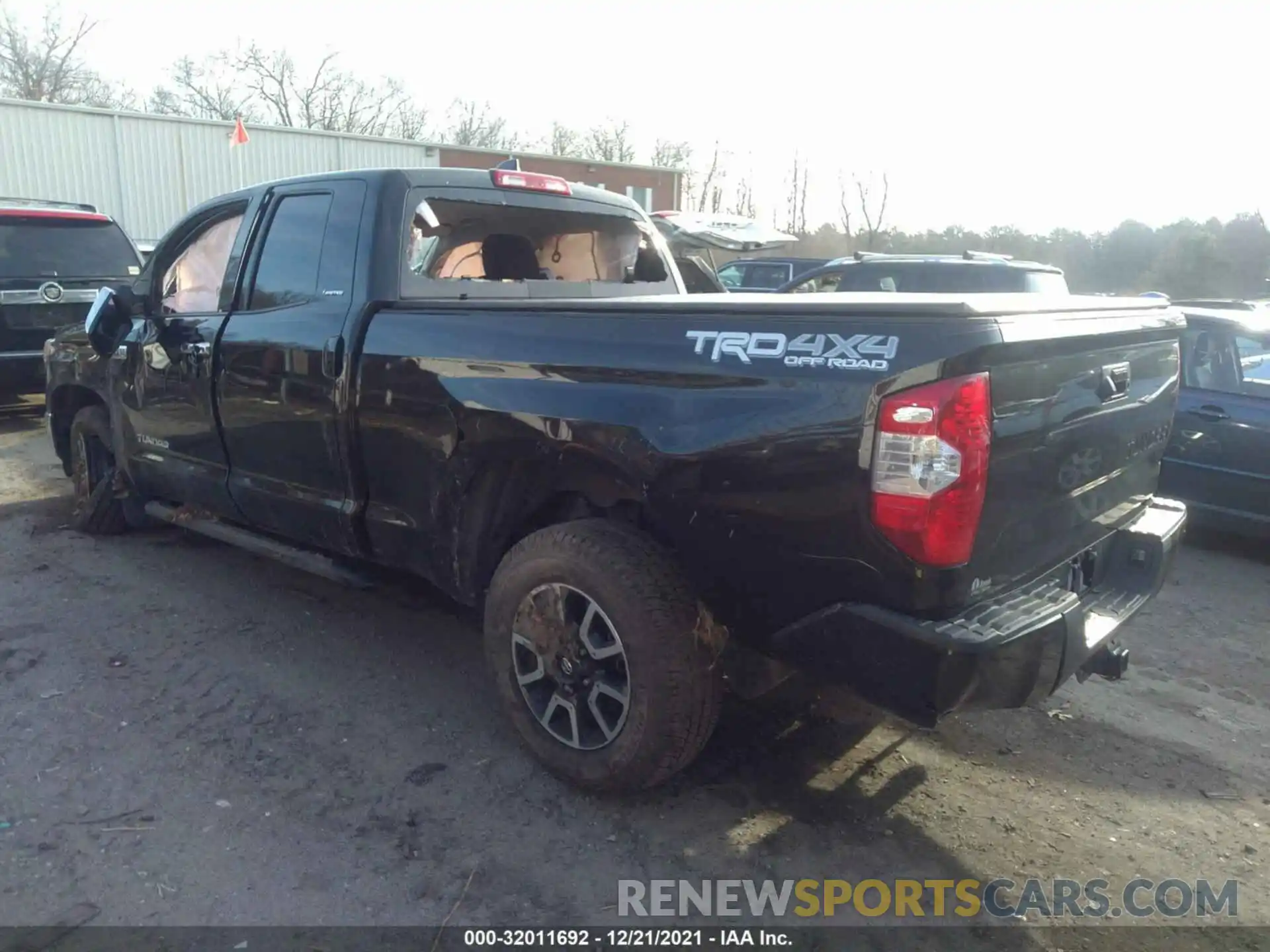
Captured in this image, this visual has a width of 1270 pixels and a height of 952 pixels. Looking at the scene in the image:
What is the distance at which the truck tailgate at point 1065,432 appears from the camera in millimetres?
2482

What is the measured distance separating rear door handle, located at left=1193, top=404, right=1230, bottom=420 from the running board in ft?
16.4

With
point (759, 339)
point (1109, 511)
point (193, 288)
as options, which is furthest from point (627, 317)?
point (193, 288)

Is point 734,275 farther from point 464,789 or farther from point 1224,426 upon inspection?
point 464,789

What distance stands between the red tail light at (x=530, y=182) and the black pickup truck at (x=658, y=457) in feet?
0.08

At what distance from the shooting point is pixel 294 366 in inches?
153

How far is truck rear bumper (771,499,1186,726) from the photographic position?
95.3 inches

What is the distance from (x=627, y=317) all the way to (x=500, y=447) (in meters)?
0.65

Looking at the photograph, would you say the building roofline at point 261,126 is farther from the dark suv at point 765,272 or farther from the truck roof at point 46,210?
the truck roof at point 46,210

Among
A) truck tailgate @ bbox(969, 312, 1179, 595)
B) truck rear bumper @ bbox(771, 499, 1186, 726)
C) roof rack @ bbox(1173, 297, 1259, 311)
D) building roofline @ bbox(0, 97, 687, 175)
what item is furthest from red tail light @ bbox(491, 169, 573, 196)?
building roofline @ bbox(0, 97, 687, 175)

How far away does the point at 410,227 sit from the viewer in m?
3.81

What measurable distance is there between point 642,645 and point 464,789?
88cm

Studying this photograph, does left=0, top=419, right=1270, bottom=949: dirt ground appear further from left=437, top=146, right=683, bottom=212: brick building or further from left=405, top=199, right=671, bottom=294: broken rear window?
left=437, top=146, right=683, bottom=212: brick building

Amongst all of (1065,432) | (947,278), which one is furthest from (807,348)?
(947,278)

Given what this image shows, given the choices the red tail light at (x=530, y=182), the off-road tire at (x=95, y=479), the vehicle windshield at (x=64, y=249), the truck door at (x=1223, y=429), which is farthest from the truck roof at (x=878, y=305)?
the vehicle windshield at (x=64, y=249)
